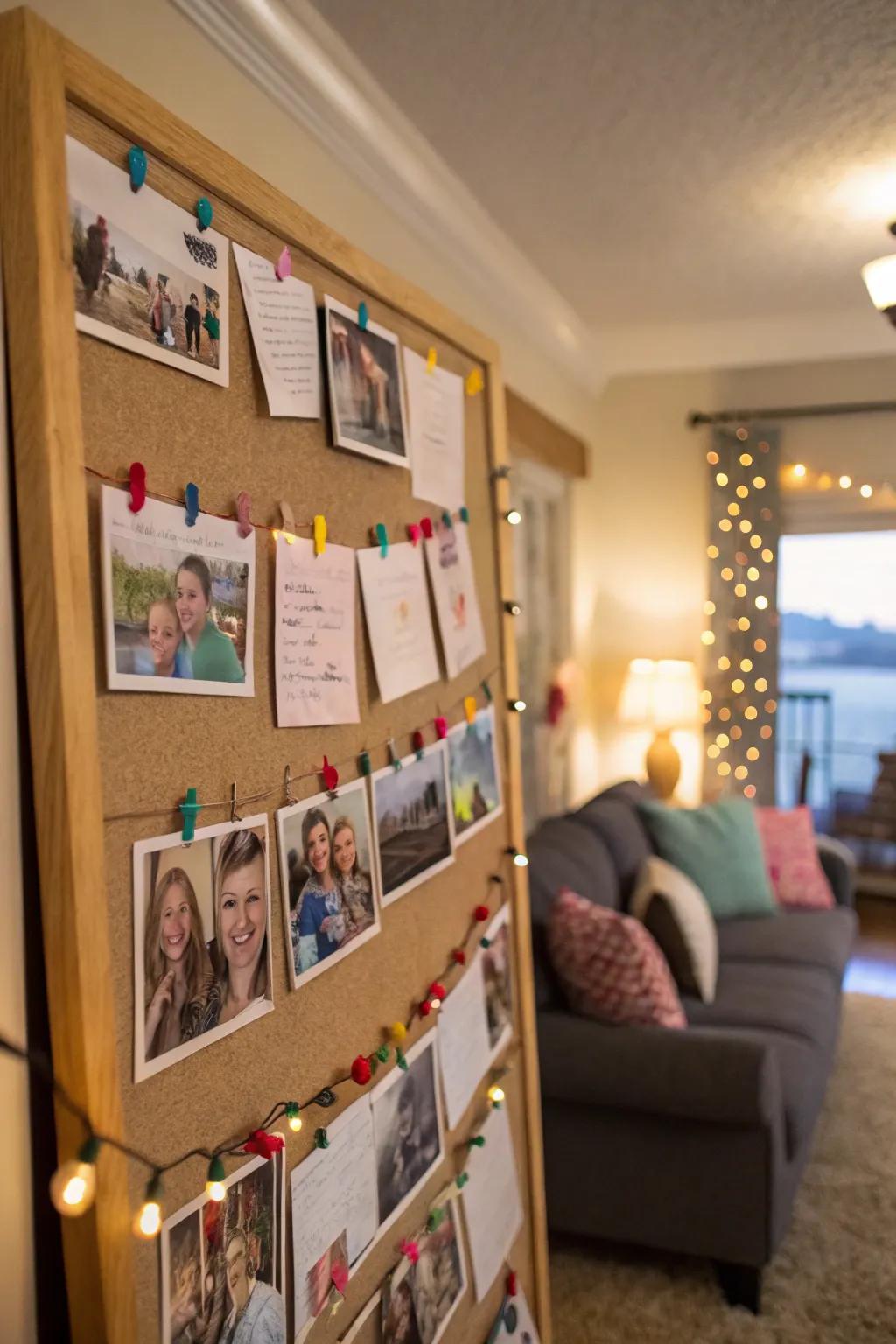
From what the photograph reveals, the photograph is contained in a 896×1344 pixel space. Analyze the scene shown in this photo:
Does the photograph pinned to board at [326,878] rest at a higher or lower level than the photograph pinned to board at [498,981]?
higher

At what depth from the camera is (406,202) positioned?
110 inches

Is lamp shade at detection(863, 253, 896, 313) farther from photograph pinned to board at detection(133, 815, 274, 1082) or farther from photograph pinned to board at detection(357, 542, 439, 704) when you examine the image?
photograph pinned to board at detection(133, 815, 274, 1082)

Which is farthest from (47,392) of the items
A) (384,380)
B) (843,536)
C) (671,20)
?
(843,536)

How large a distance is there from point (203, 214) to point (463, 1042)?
1.29m

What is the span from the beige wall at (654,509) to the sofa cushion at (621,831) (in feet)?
3.67

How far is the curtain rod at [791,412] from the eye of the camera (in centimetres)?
484

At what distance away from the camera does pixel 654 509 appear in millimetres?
5250

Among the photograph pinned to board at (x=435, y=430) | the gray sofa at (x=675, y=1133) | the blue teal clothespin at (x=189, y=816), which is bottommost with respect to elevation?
the gray sofa at (x=675, y=1133)

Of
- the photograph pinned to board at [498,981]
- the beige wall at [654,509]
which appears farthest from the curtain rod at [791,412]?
the photograph pinned to board at [498,981]

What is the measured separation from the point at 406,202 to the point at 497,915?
6.03 ft

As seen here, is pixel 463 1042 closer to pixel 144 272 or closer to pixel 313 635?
pixel 313 635

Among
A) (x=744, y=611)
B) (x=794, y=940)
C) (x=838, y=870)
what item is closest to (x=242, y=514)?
(x=794, y=940)

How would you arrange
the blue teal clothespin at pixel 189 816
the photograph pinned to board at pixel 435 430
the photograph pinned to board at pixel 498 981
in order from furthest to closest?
the photograph pinned to board at pixel 498 981 → the photograph pinned to board at pixel 435 430 → the blue teal clothespin at pixel 189 816

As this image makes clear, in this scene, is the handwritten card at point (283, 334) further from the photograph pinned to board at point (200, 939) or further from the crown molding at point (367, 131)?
the crown molding at point (367, 131)
